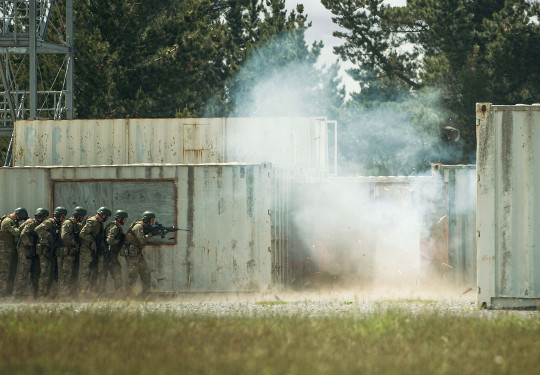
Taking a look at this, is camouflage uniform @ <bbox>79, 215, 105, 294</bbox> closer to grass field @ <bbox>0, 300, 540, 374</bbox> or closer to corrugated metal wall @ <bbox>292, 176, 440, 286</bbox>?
grass field @ <bbox>0, 300, 540, 374</bbox>

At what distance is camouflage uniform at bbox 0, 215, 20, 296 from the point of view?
1831 cm

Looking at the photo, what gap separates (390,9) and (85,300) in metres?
33.8

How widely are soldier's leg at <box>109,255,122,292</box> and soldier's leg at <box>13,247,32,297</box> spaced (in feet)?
5.30

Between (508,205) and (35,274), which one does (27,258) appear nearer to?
(35,274)

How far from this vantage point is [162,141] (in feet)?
71.4

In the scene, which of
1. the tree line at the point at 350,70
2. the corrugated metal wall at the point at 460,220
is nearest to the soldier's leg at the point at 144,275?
the corrugated metal wall at the point at 460,220

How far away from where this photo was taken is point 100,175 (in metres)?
18.5

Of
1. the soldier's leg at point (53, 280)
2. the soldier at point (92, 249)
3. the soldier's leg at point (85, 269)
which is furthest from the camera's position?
the soldier's leg at point (53, 280)

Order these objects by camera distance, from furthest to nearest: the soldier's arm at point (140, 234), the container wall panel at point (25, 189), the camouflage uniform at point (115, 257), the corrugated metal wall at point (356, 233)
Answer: the corrugated metal wall at point (356, 233) → the container wall panel at point (25, 189) → the camouflage uniform at point (115, 257) → the soldier's arm at point (140, 234)

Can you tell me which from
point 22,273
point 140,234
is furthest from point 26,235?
point 140,234

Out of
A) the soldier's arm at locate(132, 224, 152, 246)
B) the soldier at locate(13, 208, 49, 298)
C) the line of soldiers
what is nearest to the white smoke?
the soldier's arm at locate(132, 224, 152, 246)

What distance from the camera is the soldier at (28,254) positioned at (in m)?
18.1

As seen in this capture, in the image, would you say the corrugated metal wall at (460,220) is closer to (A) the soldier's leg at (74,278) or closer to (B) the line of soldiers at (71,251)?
(B) the line of soldiers at (71,251)

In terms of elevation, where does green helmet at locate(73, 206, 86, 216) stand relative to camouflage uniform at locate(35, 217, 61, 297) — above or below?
above
